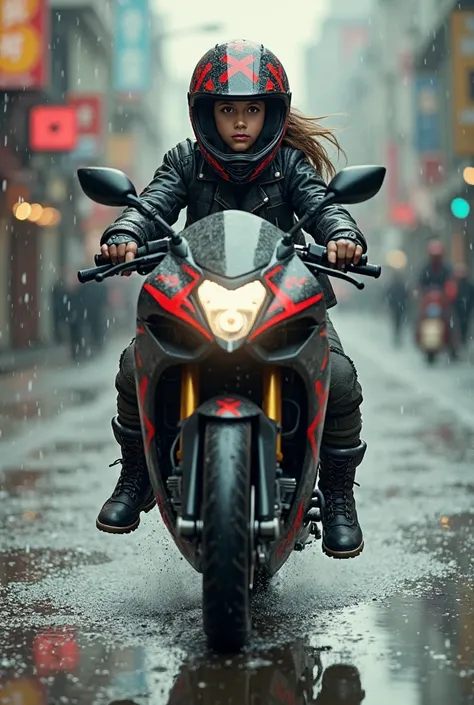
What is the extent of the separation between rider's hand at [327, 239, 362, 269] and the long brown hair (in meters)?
0.77

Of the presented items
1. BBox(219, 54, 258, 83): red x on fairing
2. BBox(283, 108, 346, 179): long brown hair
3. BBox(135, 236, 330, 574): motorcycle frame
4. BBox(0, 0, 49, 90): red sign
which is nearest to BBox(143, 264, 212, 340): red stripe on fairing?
BBox(135, 236, 330, 574): motorcycle frame

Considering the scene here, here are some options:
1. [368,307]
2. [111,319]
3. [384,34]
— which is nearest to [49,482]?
[111,319]

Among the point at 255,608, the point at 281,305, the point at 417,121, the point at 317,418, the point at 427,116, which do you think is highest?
the point at 427,116

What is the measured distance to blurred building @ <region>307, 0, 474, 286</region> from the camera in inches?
1394

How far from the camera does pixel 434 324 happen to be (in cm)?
2289

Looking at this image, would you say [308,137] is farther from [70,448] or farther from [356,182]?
[70,448]

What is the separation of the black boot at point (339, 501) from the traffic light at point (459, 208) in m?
25.7

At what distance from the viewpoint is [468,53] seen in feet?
116

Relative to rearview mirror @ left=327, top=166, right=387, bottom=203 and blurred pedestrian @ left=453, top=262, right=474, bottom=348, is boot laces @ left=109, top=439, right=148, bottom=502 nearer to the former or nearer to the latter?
rearview mirror @ left=327, top=166, right=387, bottom=203

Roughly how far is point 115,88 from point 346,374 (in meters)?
45.2

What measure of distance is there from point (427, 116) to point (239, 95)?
47061mm

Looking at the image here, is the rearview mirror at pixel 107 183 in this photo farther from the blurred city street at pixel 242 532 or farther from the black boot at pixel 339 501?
the black boot at pixel 339 501

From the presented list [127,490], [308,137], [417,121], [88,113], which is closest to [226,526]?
[127,490]

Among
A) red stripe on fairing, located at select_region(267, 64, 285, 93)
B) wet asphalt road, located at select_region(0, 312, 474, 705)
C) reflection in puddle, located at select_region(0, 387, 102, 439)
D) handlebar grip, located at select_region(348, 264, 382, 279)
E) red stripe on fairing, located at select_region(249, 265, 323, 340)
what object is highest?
red stripe on fairing, located at select_region(267, 64, 285, 93)
